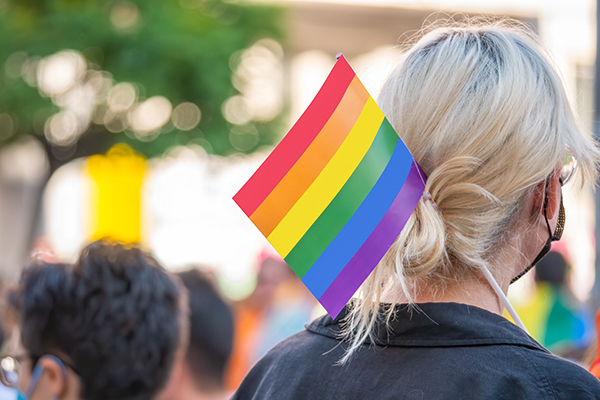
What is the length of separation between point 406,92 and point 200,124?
1141 cm

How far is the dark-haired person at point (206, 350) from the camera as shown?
8.39ft

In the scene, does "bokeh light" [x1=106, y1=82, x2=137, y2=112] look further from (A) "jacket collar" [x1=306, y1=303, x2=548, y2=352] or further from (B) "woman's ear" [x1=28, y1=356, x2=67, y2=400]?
(A) "jacket collar" [x1=306, y1=303, x2=548, y2=352]

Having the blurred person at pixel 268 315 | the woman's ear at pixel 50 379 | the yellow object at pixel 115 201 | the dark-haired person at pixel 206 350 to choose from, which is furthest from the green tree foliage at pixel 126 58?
the woman's ear at pixel 50 379

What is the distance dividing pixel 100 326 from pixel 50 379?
189 mm

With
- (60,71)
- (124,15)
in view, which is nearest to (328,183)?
(124,15)

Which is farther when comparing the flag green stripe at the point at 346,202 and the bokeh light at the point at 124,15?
the bokeh light at the point at 124,15

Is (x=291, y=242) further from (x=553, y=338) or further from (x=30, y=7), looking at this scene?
(x=30, y=7)

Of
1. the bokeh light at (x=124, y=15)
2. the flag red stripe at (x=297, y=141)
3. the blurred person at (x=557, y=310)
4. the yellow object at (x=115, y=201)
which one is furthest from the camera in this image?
the yellow object at (x=115, y=201)

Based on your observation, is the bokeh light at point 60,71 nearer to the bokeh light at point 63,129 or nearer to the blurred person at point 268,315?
the bokeh light at point 63,129

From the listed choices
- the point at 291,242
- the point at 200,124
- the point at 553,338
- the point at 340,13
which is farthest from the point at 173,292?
the point at 340,13

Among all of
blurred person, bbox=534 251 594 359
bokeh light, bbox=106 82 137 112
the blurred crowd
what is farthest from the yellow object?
the blurred crowd

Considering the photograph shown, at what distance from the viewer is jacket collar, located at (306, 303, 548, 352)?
977 mm

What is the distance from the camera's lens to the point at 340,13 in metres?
19.4

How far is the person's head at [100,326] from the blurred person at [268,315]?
2552 millimetres
